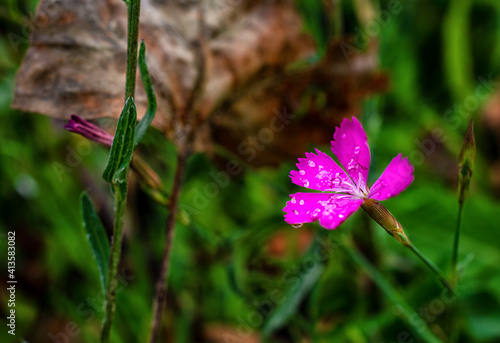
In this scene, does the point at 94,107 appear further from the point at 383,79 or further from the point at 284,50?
the point at 383,79

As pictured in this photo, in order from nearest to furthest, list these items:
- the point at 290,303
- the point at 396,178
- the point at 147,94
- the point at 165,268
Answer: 1. the point at 396,178
2. the point at 147,94
3. the point at 165,268
4. the point at 290,303

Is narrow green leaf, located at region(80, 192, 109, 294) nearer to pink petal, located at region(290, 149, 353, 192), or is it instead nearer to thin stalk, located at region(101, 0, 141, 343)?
thin stalk, located at region(101, 0, 141, 343)

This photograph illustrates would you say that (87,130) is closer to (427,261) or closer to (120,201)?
(120,201)

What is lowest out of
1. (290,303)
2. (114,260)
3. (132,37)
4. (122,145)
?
(290,303)

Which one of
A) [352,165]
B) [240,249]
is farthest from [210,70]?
[352,165]

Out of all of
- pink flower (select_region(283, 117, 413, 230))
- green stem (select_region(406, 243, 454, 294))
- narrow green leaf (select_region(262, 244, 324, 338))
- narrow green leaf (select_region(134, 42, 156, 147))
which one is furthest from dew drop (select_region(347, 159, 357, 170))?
narrow green leaf (select_region(262, 244, 324, 338))

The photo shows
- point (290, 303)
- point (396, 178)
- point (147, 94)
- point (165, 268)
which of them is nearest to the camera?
point (396, 178)
